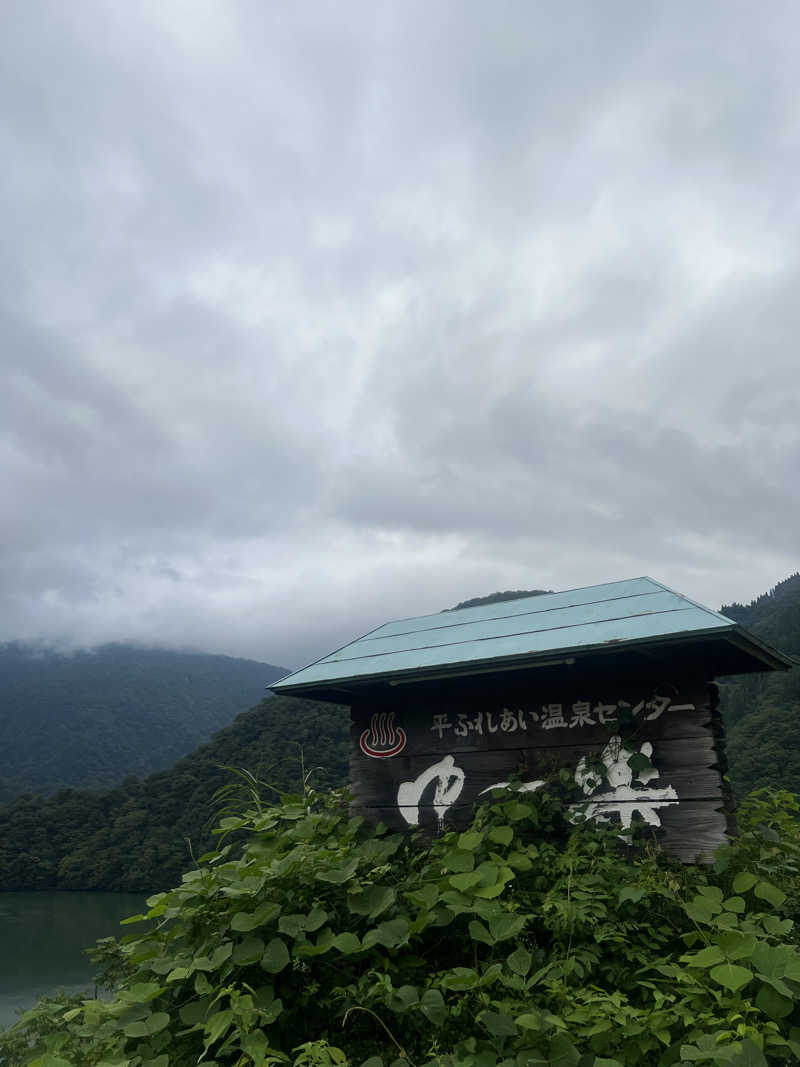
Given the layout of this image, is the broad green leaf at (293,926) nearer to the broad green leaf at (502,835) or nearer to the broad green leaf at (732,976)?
the broad green leaf at (502,835)

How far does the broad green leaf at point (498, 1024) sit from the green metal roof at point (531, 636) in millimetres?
1966

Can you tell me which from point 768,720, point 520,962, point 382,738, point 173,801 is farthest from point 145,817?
point 520,962

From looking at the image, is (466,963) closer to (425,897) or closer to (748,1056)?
(425,897)

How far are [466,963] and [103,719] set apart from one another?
421ft

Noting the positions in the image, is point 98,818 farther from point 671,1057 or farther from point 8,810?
point 671,1057

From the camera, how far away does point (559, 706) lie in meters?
4.62

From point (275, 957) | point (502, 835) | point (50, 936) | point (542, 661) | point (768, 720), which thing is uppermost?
point (542, 661)

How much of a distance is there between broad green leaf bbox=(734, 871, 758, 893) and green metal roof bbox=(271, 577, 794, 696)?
1.23 meters

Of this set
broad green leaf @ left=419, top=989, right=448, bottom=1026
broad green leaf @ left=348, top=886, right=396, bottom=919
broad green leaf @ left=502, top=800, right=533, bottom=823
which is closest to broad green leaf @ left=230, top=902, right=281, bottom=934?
broad green leaf @ left=348, top=886, right=396, bottom=919

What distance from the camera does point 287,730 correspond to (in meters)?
38.9

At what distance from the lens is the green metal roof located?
13.2 feet

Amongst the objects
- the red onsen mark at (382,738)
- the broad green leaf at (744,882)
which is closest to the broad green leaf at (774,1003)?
the broad green leaf at (744,882)

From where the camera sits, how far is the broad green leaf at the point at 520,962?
306 cm

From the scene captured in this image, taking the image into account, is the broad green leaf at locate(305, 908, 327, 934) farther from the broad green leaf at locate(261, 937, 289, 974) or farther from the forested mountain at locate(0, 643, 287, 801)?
the forested mountain at locate(0, 643, 287, 801)
